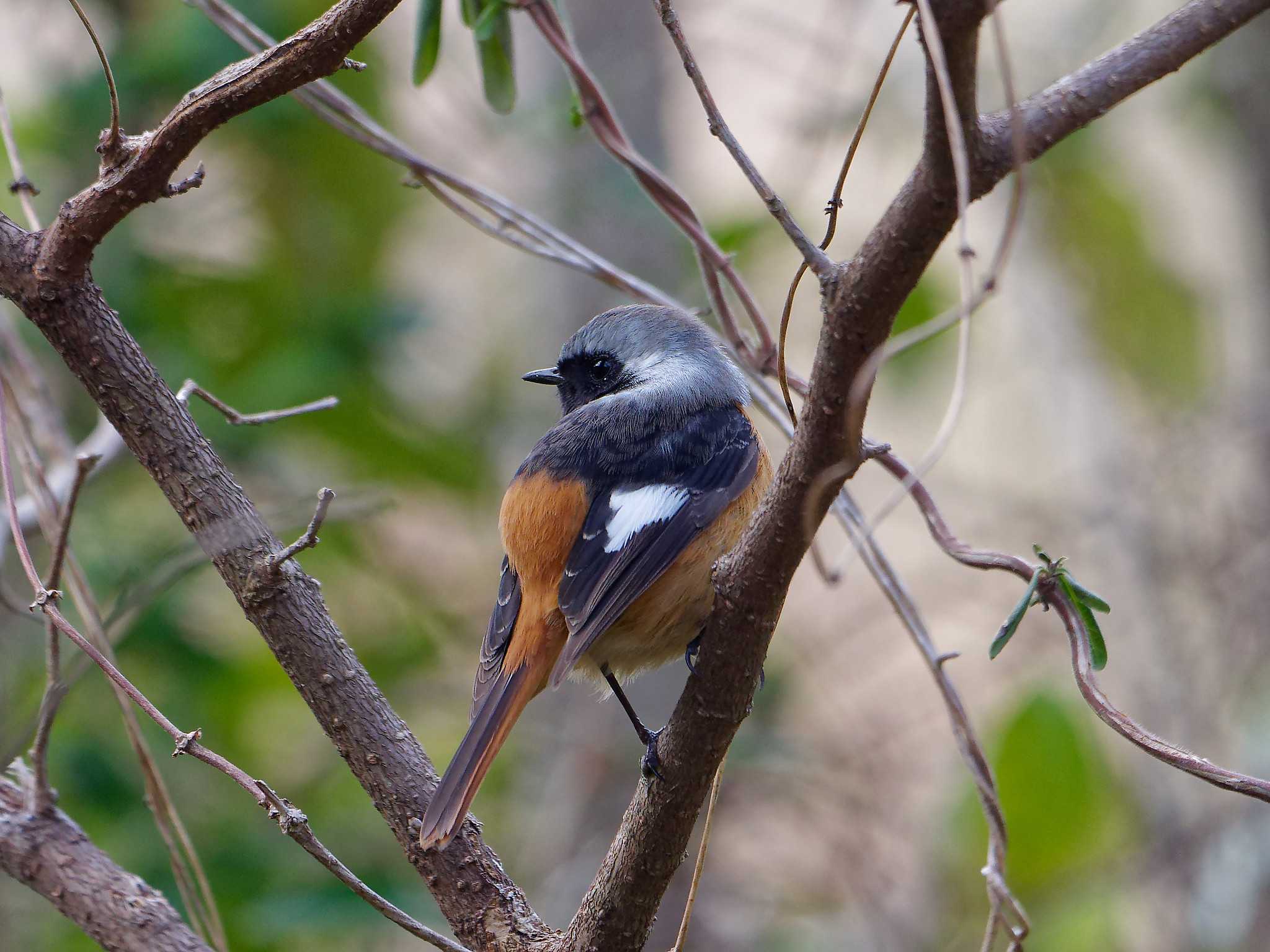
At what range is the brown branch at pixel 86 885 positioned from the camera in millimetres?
1938

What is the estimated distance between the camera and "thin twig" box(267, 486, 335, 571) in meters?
1.63

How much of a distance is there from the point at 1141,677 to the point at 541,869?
2491 mm

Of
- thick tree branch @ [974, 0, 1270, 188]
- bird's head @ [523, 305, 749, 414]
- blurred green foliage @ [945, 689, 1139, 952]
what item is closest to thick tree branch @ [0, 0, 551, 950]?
thick tree branch @ [974, 0, 1270, 188]

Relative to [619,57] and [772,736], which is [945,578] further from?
[619,57]

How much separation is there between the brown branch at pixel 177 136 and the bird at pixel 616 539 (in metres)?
0.99

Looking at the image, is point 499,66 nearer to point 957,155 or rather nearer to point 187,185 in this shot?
point 187,185

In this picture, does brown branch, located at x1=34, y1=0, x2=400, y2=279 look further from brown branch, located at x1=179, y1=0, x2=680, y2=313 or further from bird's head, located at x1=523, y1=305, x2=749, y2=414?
bird's head, located at x1=523, y1=305, x2=749, y2=414

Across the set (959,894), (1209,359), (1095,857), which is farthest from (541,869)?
(1209,359)

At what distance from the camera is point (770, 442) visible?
6520 millimetres

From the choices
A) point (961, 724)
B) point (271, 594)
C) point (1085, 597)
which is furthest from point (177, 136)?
point (961, 724)

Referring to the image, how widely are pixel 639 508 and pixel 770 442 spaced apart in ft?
13.5

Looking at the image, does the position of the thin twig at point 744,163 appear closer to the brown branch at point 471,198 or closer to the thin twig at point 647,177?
the thin twig at point 647,177

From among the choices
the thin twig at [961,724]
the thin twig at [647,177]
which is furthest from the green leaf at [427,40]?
the thin twig at [961,724]

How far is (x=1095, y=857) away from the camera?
3762 mm
